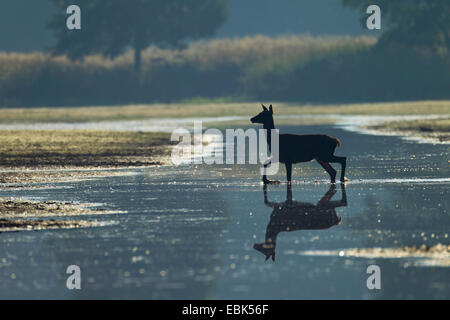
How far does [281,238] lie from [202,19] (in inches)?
2790

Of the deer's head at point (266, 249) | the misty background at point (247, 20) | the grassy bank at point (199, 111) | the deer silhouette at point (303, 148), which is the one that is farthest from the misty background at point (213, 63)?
the deer's head at point (266, 249)

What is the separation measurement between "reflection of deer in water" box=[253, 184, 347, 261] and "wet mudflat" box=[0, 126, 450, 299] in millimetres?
15

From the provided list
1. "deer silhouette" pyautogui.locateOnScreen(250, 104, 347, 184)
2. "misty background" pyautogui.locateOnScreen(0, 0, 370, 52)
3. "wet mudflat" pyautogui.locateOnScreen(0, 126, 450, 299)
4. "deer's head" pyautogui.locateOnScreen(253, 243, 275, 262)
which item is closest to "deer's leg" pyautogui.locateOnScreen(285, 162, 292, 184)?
"deer silhouette" pyautogui.locateOnScreen(250, 104, 347, 184)

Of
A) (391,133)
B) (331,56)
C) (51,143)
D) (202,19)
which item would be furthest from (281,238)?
(202,19)

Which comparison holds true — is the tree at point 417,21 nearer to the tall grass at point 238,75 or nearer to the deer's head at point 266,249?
the tall grass at point 238,75

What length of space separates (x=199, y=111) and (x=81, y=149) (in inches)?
1200

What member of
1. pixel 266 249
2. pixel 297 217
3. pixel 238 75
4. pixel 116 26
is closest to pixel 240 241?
pixel 266 249

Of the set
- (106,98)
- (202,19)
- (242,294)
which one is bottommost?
(242,294)

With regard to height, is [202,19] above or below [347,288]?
above

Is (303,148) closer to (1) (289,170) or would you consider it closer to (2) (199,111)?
(1) (289,170)

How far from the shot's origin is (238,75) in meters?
77.6

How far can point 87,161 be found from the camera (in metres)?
27.0

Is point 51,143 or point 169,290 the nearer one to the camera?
point 169,290

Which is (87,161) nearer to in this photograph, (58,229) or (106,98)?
(58,229)
